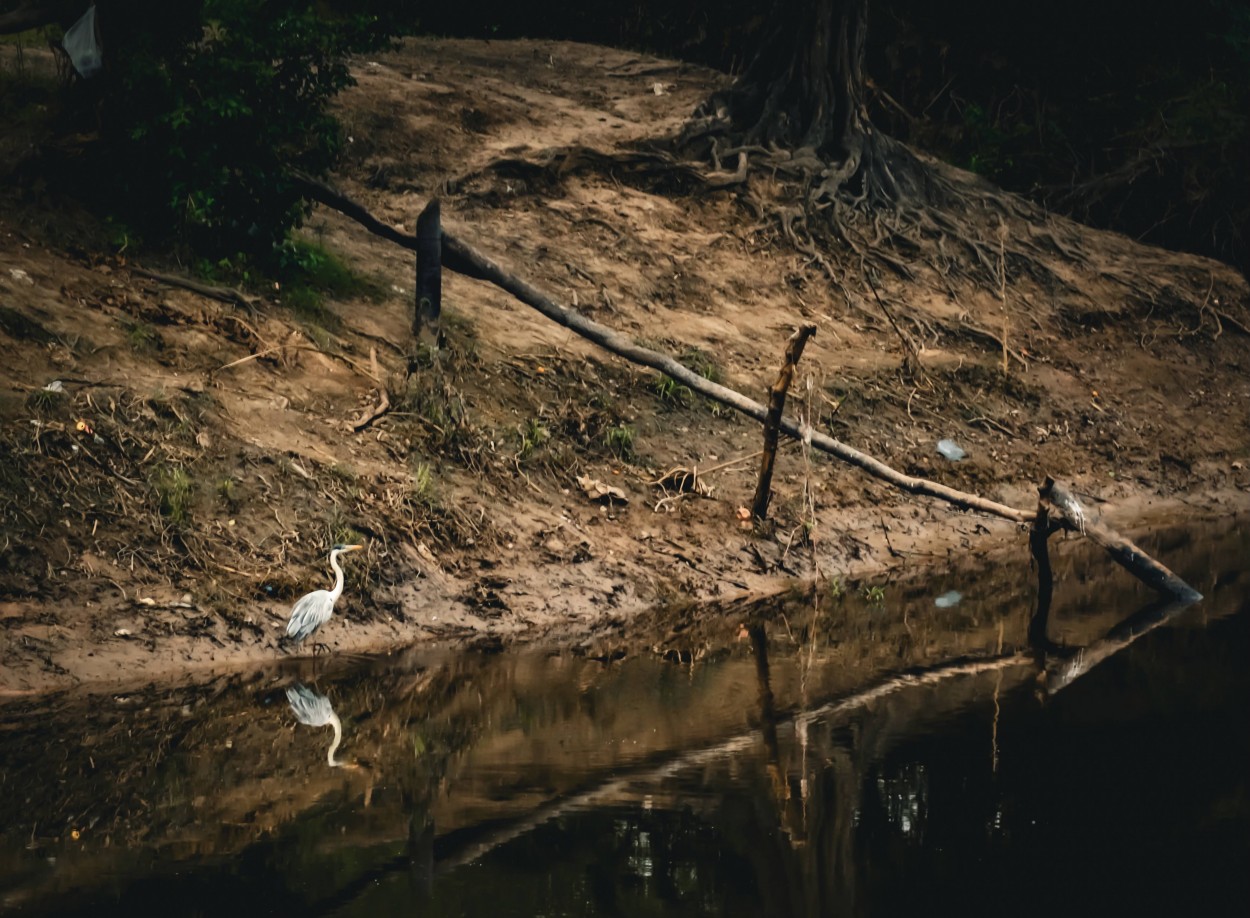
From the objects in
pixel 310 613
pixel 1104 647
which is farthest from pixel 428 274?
pixel 1104 647

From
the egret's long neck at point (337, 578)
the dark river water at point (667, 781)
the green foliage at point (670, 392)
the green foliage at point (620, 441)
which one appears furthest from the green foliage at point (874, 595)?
the egret's long neck at point (337, 578)

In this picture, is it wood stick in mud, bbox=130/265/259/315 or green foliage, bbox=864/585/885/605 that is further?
wood stick in mud, bbox=130/265/259/315

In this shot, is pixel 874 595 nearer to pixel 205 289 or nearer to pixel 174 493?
→ pixel 174 493

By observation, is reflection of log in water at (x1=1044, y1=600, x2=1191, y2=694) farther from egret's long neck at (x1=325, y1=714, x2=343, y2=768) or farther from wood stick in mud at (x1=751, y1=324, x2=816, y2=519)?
egret's long neck at (x1=325, y1=714, x2=343, y2=768)

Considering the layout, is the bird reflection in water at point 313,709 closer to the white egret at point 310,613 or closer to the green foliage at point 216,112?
the white egret at point 310,613

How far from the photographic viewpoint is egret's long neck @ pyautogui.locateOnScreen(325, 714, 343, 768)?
22.2 feet

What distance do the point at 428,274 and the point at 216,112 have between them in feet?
6.04

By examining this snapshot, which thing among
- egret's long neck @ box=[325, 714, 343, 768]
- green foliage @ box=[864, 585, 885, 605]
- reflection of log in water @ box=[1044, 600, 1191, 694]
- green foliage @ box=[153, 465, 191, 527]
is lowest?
green foliage @ box=[864, 585, 885, 605]

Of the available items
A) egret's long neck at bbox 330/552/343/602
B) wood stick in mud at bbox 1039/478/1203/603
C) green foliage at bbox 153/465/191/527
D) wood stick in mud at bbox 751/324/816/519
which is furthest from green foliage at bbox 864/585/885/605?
green foliage at bbox 153/465/191/527

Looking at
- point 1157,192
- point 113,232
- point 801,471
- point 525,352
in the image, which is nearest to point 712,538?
point 801,471

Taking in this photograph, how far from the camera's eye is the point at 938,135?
802 inches

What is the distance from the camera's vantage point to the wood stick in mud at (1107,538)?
965cm

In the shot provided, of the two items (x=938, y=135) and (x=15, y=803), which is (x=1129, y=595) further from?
(x=938, y=135)

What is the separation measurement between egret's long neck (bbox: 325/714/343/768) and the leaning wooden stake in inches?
159
